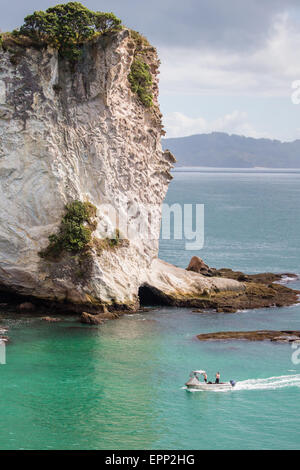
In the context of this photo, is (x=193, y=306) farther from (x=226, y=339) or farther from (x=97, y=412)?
(x=97, y=412)

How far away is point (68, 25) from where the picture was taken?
55188 millimetres

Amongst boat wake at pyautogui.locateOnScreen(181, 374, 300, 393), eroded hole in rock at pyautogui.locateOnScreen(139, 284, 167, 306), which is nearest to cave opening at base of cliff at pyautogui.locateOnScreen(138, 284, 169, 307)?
eroded hole in rock at pyautogui.locateOnScreen(139, 284, 167, 306)

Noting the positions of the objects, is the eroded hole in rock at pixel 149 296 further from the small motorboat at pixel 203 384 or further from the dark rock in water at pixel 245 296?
the small motorboat at pixel 203 384

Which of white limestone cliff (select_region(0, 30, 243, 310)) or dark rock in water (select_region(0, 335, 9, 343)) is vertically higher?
white limestone cliff (select_region(0, 30, 243, 310))

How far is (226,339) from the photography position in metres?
51.9

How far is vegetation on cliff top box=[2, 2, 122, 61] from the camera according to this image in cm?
5466

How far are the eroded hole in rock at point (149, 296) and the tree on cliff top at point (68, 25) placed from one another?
2173 cm

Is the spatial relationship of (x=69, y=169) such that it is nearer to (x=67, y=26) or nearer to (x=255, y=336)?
(x=67, y=26)

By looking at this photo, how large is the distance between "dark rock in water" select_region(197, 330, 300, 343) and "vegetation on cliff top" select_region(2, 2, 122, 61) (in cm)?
2532

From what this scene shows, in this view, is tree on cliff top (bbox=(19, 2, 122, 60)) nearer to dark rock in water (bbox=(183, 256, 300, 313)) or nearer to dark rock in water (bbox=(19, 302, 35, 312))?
dark rock in water (bbox=(19, 302, 35, 312))

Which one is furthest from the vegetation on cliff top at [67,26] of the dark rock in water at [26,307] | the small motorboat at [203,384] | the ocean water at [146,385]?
the small motorboat at [203,384]

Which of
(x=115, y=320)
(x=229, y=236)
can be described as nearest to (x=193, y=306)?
(x=115, y=320)

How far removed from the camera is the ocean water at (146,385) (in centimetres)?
3462

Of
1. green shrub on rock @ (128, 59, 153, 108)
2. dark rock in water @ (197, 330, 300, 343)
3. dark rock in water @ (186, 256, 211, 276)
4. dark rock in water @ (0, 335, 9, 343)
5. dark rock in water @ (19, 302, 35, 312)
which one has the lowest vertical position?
dark rock in water @ (197, 330, 300, 343)
